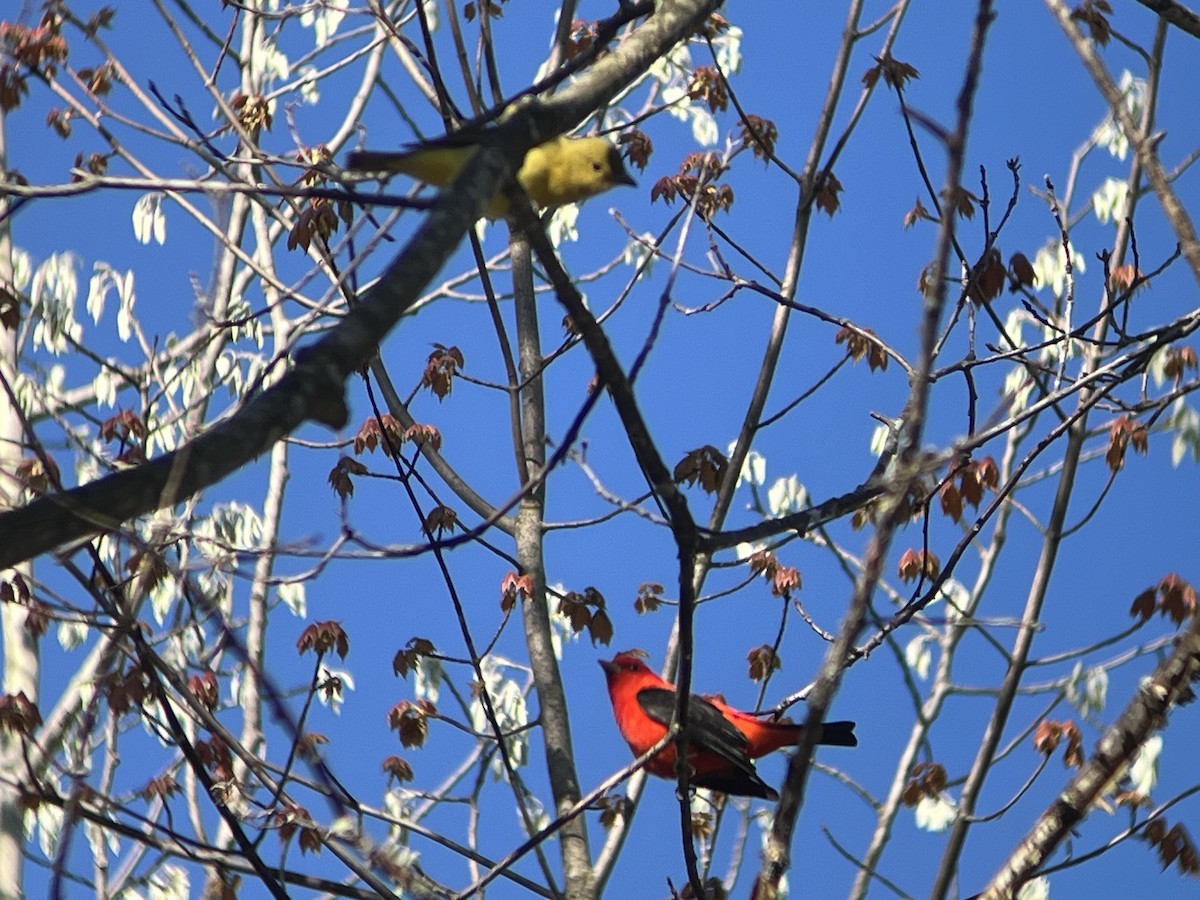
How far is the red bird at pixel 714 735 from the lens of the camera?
4586 millimetres

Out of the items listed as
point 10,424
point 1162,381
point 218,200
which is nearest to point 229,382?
point 10,424

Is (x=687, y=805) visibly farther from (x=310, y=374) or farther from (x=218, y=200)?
(x=310, y=374)

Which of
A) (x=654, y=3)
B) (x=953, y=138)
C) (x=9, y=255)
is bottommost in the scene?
(x=953, y=138)

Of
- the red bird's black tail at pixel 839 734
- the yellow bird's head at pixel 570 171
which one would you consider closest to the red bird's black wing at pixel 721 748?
the red bird's black tail at pixel 839 734

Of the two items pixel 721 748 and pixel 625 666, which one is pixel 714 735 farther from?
pixel 625 666

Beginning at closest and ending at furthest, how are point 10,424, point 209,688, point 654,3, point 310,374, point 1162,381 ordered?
1. point 310,374
2. point 654,3
3. point 209,688
4. point 1162,381
5. point 10,424

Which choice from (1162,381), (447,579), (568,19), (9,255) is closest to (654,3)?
(447,579)

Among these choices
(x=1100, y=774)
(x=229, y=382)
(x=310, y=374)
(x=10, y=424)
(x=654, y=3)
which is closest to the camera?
(x=310, y=374)

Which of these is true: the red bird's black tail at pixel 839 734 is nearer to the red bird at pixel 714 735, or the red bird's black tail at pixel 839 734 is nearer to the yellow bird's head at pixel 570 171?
the red bird at pixel 714 735

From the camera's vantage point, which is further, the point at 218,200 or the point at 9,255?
the point at 9,255

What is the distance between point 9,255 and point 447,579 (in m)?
6.30

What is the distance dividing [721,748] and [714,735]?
5 cm

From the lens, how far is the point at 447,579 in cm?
347

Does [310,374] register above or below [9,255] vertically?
below
